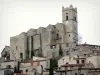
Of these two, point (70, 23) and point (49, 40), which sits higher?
point (70, 23)

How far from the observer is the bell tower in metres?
76.4

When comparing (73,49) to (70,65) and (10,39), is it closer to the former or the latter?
(70,65)

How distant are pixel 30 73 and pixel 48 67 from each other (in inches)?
114

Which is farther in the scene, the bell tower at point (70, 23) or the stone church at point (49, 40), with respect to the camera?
the bell tower at point (70, 23)

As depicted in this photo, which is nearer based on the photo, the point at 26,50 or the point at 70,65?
the point at 70,65

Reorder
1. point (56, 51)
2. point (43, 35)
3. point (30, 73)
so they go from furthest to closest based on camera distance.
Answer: point (43, 35), point (56, 51), point (30, 73)

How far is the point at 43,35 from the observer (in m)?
77.8

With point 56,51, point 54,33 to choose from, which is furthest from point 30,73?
point 54,33

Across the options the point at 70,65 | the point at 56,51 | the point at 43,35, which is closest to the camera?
the point at 70,65

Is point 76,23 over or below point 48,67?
over

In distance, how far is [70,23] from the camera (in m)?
77.8

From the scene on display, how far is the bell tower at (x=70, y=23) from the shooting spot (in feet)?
251

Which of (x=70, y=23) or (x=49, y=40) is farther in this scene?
(x=70, y=23)

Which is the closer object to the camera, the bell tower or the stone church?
the stone church
